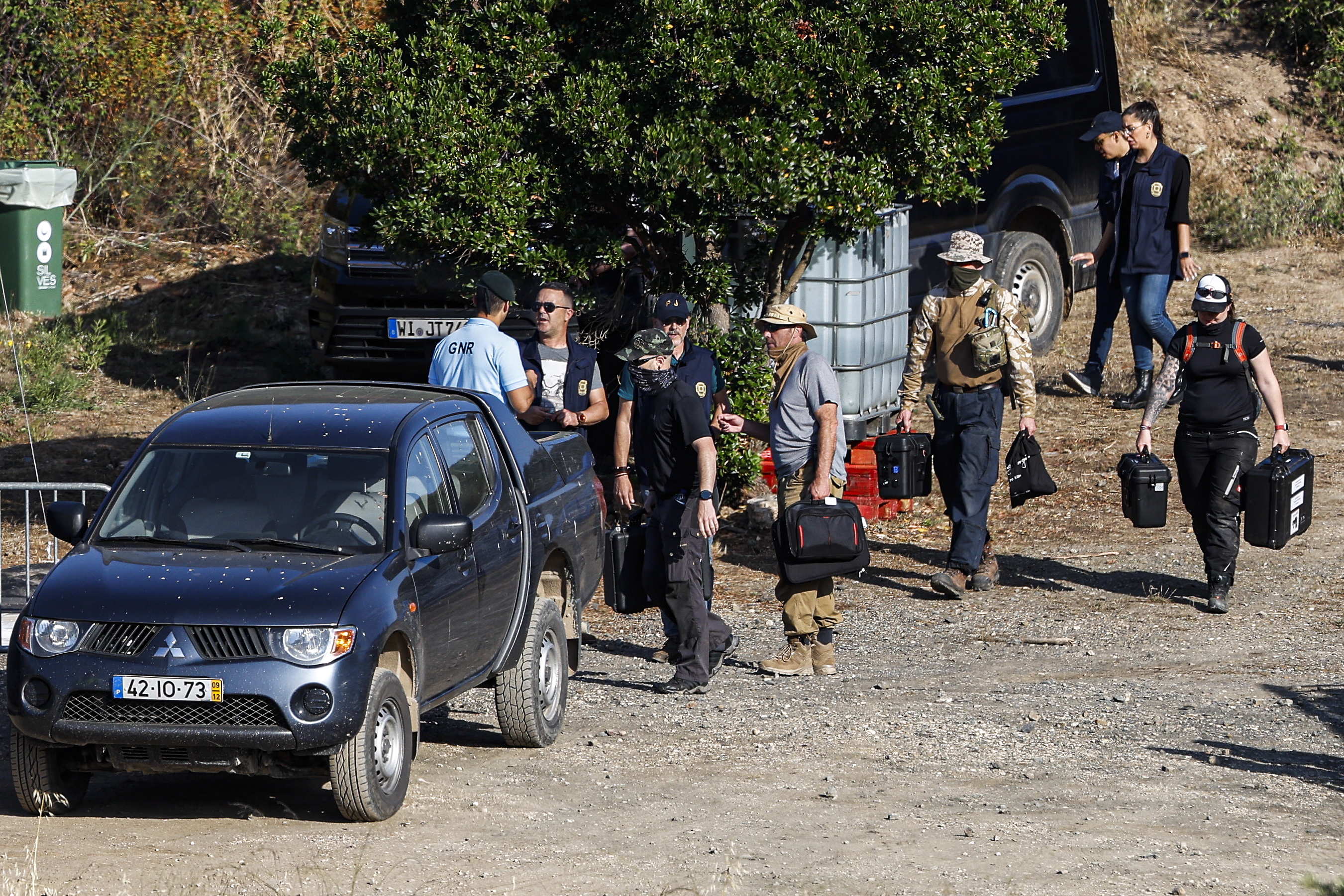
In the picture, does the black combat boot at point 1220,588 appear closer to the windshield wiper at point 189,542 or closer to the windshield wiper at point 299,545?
the windshield wiper at point 299,545

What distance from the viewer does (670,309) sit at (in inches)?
308

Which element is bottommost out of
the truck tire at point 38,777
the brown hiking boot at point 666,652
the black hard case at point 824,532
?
the brown hiking boot at point 666,652

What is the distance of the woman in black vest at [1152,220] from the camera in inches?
463

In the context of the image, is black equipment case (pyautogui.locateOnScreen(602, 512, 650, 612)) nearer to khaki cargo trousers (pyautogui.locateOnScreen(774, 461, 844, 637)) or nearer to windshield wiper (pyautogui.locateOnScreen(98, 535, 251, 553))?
khaki cargo trousers (pyautogui.locateOnScreen(774, 461, 844, 637))

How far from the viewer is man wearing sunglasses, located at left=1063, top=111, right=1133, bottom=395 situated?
39.7 ft

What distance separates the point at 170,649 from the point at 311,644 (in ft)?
1.55

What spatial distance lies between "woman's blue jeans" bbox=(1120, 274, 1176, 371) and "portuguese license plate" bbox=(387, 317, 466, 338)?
4887mm

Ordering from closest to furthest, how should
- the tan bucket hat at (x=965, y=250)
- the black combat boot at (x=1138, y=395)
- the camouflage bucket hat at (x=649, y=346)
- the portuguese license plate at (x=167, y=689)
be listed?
1. the portuguese license plate at (x=167, y=689)
2. the camouflage bucket hat at (x=649, y=346)
3. the tan bucket hat at (x=965, y=250)
4. the black combat boot at (x=1138, y=395)

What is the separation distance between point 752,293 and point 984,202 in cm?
380

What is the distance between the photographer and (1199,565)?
988 centimetres

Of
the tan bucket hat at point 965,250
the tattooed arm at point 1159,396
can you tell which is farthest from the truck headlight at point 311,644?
the tattooed arm at point 1159,396

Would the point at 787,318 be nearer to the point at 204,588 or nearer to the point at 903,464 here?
the point at 903,464

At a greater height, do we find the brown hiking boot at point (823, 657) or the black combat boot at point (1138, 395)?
the black combat boot at point (1138, 395)

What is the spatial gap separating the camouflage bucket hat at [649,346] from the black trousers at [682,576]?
68 cm
